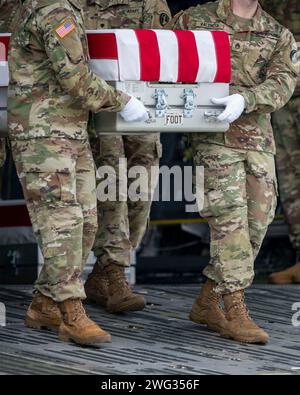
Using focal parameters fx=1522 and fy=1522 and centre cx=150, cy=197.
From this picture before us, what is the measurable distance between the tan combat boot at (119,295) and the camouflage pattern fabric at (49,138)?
2.74ft

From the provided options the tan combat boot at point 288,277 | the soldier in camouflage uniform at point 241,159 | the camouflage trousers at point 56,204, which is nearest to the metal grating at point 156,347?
the soldier in camouflage uniform at point 241,159

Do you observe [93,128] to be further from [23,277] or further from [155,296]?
[23,277]

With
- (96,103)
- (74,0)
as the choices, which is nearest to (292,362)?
(96,103)

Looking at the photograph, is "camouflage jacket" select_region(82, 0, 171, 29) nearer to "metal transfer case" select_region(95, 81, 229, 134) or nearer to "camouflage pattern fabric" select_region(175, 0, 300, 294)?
"camouflage pattern fabric" select_region(175, 0, 300, 294)

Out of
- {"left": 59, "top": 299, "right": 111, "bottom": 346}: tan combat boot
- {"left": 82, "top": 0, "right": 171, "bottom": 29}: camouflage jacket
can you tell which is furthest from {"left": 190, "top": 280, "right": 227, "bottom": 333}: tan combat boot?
{"left": 82, "top": 0, "right": 171, "bottom": 29}: camouflage jacket

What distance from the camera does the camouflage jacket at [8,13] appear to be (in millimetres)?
7836

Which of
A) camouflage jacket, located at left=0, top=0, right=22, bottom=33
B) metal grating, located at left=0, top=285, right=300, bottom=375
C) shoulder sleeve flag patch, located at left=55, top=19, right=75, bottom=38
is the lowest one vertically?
metal grating, located at left=0, top=285, right=300, bottom=375

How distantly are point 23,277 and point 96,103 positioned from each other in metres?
3.25

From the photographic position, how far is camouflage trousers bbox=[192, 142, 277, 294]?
7480mm

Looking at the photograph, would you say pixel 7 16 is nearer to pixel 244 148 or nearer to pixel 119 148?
pixel 119 148

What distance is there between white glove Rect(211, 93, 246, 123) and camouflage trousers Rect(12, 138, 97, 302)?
67 cm

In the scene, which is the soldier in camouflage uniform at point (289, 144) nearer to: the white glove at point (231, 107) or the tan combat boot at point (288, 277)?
the tan combat boot at point (288, 277)

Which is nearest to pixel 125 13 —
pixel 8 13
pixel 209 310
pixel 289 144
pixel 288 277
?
pixel 8 13

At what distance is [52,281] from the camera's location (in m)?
7.16
